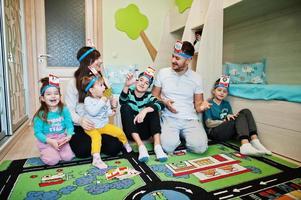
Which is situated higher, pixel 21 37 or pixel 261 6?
pixel 261 6

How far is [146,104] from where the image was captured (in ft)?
5.16

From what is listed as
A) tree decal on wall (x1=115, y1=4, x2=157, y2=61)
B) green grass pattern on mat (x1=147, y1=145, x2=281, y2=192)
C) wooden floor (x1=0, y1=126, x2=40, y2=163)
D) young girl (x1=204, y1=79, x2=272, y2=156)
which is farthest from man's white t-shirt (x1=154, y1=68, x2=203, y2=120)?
tree decal on wall (x1=115, y1=4, x2=157, y2=61)

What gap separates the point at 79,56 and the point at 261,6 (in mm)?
1528

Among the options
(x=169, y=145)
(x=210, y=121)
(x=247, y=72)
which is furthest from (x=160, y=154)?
(x=247, y=72)

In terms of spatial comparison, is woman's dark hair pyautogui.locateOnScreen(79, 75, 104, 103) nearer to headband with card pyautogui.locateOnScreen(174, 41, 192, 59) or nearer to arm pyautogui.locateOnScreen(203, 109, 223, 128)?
headband with card pyautogui.locateOnScreen(174, 41, 192, 59)

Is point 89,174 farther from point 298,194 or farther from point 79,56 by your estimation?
→ point 298,194

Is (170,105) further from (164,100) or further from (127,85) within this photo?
(127,85)

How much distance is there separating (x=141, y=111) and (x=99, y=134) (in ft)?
1.04

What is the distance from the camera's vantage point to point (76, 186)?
100 cm

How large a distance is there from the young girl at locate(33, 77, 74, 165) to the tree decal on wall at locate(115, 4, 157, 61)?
1.75 meters

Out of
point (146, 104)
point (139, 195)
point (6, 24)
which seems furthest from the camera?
point (6, 24)

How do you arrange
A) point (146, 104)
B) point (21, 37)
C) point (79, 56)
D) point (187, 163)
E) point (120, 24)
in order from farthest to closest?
1. point (120, 24)
2. point (21, 37)
3. point (146, 104)
4. point (79, 56)
5. point (187, 163)

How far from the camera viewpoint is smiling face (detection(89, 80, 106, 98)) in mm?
1342

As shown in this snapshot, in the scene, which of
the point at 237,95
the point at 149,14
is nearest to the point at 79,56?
the point at 237,95
